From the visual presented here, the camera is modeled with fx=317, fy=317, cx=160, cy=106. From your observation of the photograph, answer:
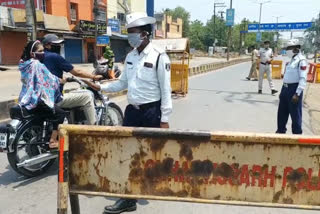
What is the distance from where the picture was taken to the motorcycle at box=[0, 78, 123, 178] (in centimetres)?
349

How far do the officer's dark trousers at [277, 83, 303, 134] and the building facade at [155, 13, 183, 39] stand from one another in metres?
39.3

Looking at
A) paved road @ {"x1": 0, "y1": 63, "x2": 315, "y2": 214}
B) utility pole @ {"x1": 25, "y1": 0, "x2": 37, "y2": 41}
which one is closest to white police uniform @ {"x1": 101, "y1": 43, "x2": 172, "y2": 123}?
paved road @ {"x1": 0, "y1": 63, "x2": 315, "y2": 214}

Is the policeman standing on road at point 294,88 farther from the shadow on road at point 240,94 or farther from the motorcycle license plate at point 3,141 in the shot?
the shadow on road at point 240,94

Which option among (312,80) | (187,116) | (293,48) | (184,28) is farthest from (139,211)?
(184,28)

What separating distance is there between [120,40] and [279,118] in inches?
1151

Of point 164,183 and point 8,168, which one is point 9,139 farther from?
point 164,183

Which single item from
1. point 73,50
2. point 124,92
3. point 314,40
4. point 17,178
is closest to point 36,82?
point 17,178

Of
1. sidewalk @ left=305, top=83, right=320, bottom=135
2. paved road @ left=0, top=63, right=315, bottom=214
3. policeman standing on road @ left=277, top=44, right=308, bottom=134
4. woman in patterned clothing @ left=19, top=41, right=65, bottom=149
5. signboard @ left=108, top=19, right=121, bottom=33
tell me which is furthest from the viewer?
signboard @ left=108, top=19, right=121, bottom=33

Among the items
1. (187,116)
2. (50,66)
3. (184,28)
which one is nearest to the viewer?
(50,66)

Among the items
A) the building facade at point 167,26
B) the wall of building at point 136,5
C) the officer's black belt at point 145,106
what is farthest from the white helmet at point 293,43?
the building facade at point 167,26

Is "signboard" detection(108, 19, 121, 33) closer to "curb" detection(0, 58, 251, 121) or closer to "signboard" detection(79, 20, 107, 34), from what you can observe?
"signboard" detection(79, 20, 107, 34)

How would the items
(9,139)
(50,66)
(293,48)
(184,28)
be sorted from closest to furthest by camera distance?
(9,139), (50,66), (293,48), (184,28)

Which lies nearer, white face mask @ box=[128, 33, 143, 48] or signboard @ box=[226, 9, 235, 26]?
white face mask @ box=[128, 33, 143, 48]

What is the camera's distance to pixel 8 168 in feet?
13.7
